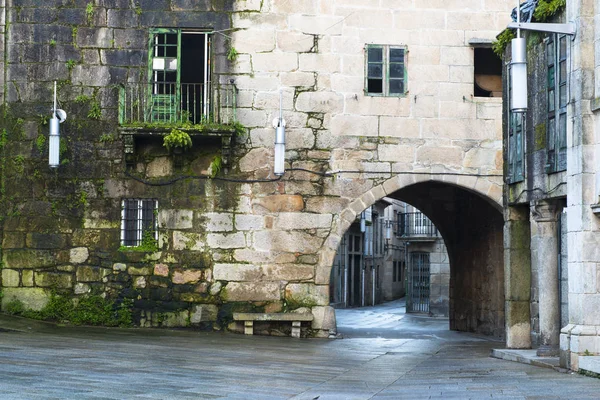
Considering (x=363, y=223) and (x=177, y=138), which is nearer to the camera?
(x=177, y=138)

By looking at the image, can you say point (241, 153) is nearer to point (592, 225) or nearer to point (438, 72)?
point (438, 72)

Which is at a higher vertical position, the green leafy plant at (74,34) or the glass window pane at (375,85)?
the green leafy plant at (74,34)

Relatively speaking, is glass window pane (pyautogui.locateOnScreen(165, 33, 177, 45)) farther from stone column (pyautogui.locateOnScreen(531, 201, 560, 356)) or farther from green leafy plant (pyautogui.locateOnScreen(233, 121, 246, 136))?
stone column (pyautogui.locateOnScreen(531, 201, 560, 356))

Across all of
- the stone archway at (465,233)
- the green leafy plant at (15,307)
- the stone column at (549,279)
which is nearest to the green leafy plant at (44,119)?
the green leafy plant at (15,307)

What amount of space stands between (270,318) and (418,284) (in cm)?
1985

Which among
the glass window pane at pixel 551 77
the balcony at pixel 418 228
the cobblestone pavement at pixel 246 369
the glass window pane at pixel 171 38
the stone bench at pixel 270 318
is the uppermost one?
the glass window pane at pixel 171 38

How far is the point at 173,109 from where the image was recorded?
1706 cm

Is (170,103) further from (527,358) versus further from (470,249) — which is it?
(527,358)

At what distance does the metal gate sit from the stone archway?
1304cm

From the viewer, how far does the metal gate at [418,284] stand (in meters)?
35.0

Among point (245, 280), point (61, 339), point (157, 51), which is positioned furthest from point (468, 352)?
point (157, 51)

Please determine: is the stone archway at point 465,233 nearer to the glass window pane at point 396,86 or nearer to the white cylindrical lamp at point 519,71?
the glass window pane at point 396,86

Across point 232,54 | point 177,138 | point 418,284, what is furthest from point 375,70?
point 418,284

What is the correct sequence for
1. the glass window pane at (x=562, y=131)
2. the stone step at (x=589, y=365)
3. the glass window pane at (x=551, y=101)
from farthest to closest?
the glass window pane at (x=551, y=101)
the glass window pane at (x=562, y=131)
the stone step at (x=589, y=365)
